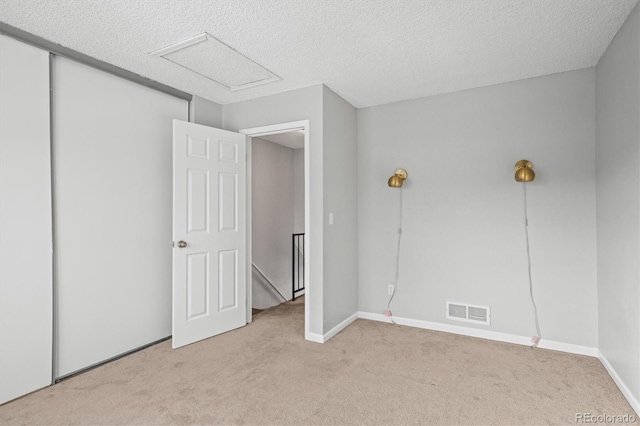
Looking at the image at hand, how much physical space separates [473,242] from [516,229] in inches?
15.5

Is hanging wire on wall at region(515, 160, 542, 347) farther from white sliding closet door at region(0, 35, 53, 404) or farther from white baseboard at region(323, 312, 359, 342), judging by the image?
white sliding closet door at region(0, 35, 53, 404)

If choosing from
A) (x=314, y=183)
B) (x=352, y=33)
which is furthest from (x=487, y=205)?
(x=352, y=33)

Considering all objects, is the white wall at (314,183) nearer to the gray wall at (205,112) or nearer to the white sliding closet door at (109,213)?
the gray wall at (205,112)

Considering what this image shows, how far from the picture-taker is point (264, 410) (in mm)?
2047

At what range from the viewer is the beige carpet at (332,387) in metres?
2.00

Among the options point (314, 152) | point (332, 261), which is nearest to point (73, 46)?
point (314, 152)

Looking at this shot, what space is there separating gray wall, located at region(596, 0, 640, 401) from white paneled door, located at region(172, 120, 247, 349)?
3.14m

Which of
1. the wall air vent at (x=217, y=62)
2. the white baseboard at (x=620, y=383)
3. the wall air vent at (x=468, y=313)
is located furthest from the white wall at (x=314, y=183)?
the white baseboard at (x=620, y=383)

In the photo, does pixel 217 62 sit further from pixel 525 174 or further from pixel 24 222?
pixel 525 174

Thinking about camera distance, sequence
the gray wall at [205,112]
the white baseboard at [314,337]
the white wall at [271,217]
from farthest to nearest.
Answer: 1. the white wall at [271,217]
2. the gray wall at [205,112]
3. the white baseboard at [314,337]

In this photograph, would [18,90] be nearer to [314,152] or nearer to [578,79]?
[314,152]

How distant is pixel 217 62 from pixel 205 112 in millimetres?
973

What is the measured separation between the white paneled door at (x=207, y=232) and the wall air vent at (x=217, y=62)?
509mm

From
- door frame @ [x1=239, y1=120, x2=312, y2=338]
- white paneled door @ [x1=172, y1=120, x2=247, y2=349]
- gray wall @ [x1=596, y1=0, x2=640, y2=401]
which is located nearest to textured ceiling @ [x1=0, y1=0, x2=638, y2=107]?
gray wall @ [x1=596, y1=0, x2=640, y2=401]
